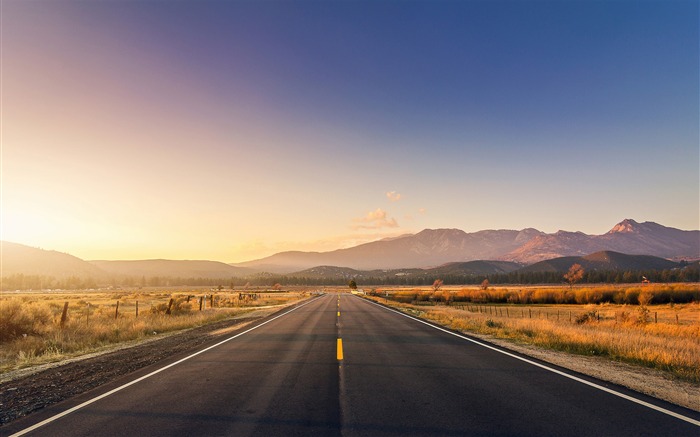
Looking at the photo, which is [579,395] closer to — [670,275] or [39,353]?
[39,353]

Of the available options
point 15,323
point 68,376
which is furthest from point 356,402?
point 15,323

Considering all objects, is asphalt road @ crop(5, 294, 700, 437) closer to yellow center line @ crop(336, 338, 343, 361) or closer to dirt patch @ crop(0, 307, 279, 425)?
yellow center line @ crop(336, 338, 343, 361)

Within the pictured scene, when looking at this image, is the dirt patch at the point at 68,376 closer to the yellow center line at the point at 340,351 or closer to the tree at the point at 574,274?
the yellow center line at the point at 340,351

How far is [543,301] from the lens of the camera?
258 ft

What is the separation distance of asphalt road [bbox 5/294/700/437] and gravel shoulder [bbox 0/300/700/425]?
1.85 ft

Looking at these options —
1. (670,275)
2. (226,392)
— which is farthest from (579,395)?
(670,275)

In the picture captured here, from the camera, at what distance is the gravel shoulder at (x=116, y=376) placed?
696 cm

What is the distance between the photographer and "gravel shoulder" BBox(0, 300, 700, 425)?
6957 mm

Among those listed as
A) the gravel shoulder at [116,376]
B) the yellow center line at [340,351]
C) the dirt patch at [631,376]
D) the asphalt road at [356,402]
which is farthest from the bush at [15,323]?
the dirt patch at [631,376]

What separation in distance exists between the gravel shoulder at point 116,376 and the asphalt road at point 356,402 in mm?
Result: 565

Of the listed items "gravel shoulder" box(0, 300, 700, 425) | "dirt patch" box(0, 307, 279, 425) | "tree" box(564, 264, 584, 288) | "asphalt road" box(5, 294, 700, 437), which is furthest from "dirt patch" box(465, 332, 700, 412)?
"tree" box(564, 264, 584, 288)

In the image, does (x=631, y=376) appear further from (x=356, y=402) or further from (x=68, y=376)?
(x=68, y=376)

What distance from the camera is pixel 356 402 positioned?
6.39 m

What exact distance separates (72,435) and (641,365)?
12283mm
